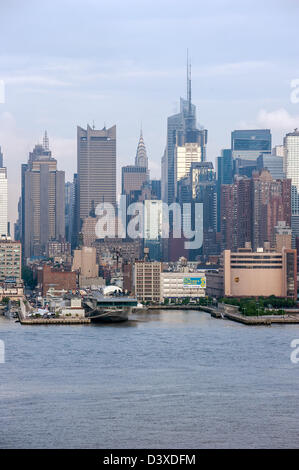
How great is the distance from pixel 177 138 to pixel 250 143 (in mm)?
15964

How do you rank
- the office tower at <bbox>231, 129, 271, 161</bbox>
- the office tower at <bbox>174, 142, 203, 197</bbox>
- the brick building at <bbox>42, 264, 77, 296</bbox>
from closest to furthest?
the brick building at <bbox>42, 264, 77, 296</bbox> → the office tower at <bbox>231, 129, 271, 161</bbox> → the office tower at <bbox>174, 142, 203, 197</bbox>

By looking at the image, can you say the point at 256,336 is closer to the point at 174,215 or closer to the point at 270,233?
the point at 270,233

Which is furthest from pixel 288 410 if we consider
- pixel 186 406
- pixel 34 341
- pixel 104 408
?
pixel 34 341

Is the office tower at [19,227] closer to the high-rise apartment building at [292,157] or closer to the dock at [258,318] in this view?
the high-rise apartment building at [292,157]

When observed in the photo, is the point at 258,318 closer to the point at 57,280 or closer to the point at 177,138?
the point at 57,280

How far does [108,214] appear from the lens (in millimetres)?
124250

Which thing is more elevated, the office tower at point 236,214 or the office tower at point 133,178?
the office tower at point 133,178

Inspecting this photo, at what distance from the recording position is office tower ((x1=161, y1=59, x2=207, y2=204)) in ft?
452

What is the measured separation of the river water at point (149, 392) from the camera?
17078 millimetres

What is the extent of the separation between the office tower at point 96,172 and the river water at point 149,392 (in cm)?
9223

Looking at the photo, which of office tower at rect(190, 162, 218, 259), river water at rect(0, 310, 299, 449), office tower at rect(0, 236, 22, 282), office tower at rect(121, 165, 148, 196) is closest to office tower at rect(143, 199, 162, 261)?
office tower at rect(190, 162, 218, 259)

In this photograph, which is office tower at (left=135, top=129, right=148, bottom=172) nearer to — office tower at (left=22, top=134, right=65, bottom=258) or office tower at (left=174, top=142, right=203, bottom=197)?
office tower at (left=174, top=142, right=203, bottom=197)

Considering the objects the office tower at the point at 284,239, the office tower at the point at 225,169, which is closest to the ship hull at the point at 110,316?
the office tower at the point at 284,239

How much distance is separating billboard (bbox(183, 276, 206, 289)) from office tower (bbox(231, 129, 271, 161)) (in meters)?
70.5
